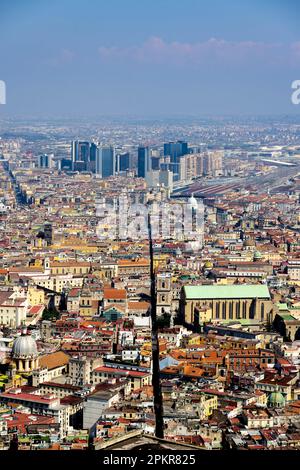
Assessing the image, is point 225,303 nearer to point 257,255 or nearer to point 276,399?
point 276,399

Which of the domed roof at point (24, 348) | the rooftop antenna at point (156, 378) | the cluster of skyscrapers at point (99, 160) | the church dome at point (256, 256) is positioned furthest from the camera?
the cluster of skyscrapers at point (99, 160)

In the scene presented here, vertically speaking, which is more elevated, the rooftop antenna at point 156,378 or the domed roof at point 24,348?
the domed roof at point 24,348

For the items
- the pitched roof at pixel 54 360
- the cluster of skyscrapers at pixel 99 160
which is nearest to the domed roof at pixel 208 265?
the pitched roof at pixel 54 360

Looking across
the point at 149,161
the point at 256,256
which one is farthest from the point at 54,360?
the point at 149,161

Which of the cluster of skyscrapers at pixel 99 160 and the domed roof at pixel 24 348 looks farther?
the cluster of skyscrapers at pixel 99 160

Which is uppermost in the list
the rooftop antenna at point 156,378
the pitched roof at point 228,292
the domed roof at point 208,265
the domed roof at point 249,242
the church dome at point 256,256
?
the pitched roof at point 228,292

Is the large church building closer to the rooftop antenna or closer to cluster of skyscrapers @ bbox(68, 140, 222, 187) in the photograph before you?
the rooftop antenna

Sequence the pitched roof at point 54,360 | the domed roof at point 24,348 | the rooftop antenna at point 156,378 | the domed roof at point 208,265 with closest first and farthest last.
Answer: the rooftop antenna at point 156,378 < the pitched roof at point 54,360 < the domed roof at point 24,348 < the domed roof at point 208,265

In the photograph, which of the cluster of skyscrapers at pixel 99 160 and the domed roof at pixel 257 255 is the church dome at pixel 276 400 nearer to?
the domed roof at pixel 257 255
